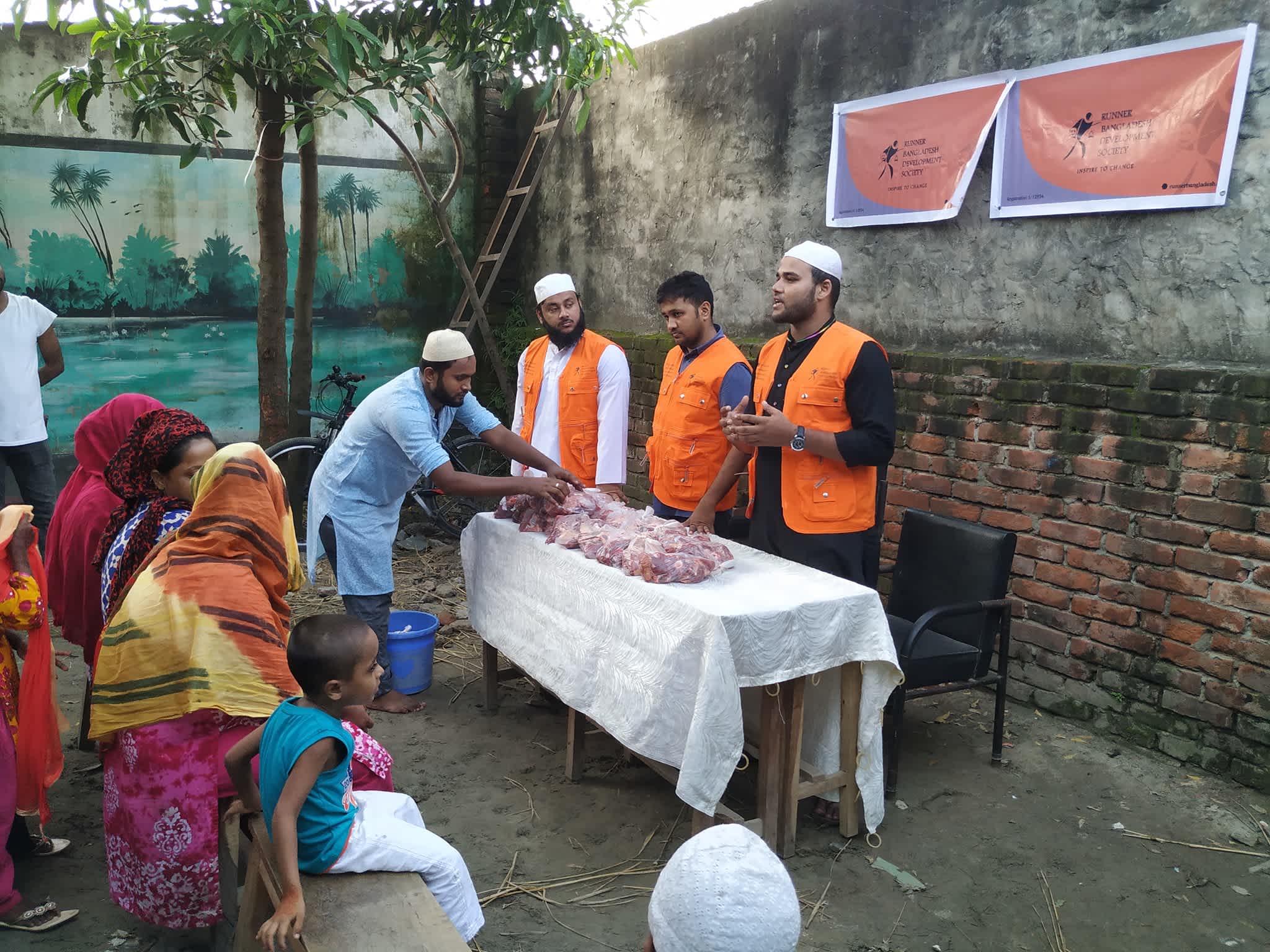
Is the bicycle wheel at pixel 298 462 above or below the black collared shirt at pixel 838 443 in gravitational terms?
below

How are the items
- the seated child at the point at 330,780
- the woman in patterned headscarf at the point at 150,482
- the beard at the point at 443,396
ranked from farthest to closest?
the beard at the point at 443,396 → the woman in patterned headscarf at the point at 150,482 → the seated child at the point at 330,780

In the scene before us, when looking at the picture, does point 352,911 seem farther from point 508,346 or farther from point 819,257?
point 508,346

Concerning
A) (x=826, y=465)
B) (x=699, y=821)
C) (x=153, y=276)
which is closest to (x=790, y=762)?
(x=699, y=821)

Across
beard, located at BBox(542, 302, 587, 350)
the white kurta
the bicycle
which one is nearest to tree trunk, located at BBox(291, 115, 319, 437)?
the bicycle

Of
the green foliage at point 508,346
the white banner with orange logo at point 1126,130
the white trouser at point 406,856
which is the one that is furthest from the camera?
the green foliage at point 508,346

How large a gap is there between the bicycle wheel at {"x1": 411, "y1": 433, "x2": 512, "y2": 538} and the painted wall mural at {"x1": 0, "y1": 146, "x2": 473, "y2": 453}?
1.19 meters

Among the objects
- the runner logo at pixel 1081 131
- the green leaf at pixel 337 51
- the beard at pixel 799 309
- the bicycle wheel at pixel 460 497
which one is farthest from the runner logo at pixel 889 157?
the bicycle wheel at pixel 460 497

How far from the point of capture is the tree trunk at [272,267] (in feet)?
19.8

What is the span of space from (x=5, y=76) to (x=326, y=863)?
7389 millimetres

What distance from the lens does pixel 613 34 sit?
630 centimetres

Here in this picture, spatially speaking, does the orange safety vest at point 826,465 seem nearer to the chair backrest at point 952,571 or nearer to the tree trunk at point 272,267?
the chair backrest at point 952,571

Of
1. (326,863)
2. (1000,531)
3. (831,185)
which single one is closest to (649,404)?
(831,185)

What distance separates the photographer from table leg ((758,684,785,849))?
334 centimetres

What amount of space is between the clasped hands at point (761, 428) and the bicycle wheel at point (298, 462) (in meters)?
3.89
